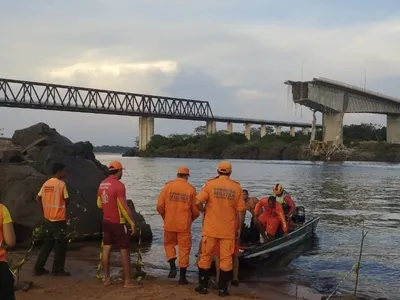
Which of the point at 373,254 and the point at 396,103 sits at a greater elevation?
the point at 396,103

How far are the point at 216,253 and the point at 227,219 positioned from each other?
0.71 metres

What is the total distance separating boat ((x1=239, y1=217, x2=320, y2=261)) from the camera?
1185 cm

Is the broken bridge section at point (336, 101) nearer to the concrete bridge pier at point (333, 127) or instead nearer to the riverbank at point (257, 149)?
the concrete bridge pier at point (333, 127)

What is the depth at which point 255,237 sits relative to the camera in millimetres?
13227

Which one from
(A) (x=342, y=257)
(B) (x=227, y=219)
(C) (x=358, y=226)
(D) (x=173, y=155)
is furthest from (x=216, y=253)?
(D) (x=173, y=155)

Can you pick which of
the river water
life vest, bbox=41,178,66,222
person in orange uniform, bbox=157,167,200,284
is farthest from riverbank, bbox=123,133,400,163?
life vest, bbox=41,178,66,222

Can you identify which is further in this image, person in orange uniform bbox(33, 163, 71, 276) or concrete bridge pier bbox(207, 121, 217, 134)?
concrete bridge pier bbox(207, 121, 217, 134)

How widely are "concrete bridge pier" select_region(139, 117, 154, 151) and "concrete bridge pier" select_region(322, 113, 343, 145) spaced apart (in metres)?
54.9


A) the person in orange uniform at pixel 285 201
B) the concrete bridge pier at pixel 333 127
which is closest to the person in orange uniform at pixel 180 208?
the person in orange uniform at pixel 285 201

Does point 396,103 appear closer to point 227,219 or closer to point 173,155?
point 173,155

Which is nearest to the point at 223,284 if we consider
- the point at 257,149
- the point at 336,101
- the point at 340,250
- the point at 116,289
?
the point at 116,289

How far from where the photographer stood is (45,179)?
14.5 m

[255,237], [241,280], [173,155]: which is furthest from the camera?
[173,155]

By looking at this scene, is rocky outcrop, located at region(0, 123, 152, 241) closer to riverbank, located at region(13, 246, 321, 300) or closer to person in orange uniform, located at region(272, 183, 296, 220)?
riverbank, located at region(13, 246, 321, 300)
